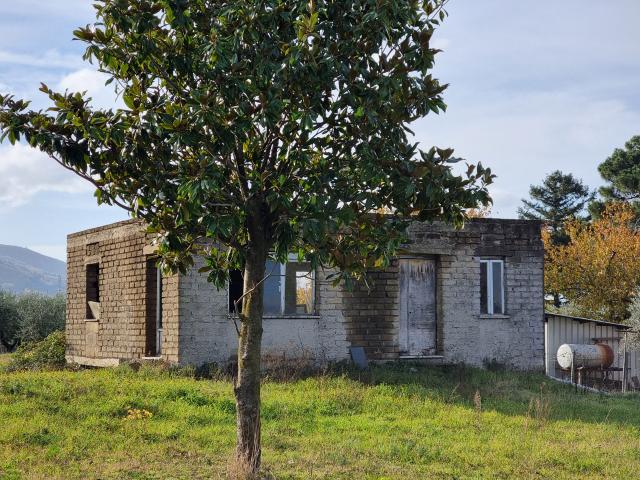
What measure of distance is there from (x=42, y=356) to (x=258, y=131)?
1593cm

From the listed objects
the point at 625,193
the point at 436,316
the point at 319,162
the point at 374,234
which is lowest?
the point at 436,316

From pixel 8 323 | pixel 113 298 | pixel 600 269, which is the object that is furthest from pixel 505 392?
pixel 8 323

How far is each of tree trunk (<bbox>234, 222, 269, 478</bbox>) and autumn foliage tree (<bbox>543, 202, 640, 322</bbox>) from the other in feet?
88.4

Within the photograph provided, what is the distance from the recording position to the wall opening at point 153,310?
1803 centimetres

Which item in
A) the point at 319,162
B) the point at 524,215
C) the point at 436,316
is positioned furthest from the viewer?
the point at 524,215

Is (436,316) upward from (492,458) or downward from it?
upward

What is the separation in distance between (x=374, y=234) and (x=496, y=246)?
37.6 ft

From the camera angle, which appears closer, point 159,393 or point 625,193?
point 159,393

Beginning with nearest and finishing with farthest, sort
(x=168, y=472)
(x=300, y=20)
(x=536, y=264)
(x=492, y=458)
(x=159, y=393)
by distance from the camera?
(x=300, y=20)
(x=168, y=472)
(x=492, y=458)
(x=159, y=393)
(x=536, y=264)

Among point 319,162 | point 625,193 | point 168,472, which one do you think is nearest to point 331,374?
point 168,472

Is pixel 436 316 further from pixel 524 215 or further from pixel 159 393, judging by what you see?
pixel 524 215

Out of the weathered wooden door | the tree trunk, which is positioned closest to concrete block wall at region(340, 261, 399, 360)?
the weathered wooden door

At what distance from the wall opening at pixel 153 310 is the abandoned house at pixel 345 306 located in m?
0.02

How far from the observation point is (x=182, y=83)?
8.34 metres
